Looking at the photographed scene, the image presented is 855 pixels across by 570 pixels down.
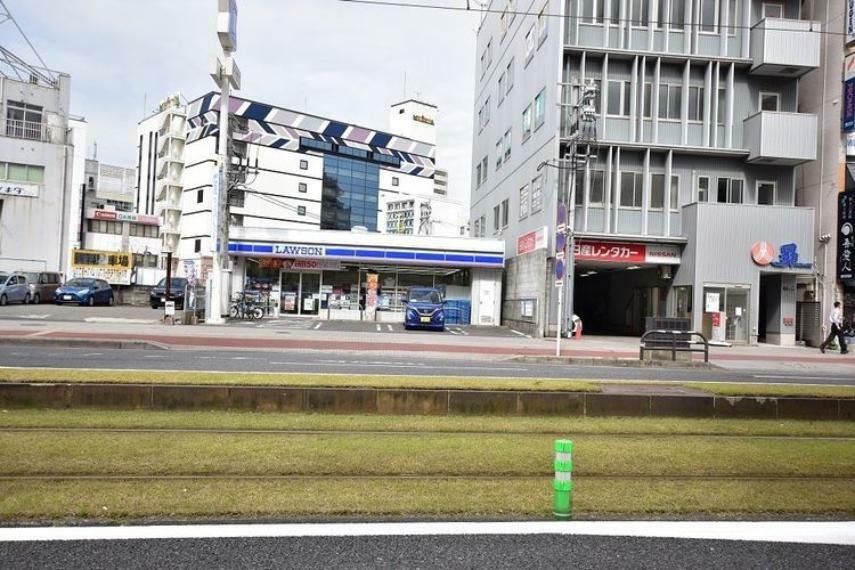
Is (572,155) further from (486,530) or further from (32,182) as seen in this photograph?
(32,182)

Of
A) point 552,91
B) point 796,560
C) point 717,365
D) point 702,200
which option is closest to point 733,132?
point 702,200

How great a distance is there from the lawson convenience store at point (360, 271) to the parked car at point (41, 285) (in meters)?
11.2

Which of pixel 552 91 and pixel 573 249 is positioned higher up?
pixel 552 91

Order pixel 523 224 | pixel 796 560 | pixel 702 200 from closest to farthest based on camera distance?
pixel 796 560
pixel 702 200
pixel 523 224

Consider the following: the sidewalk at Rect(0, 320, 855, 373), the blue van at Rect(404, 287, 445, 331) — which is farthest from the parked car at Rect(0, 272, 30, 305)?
the blue van at Rect(404, 287, 445, 331)

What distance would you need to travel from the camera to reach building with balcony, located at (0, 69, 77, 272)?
47.6 m

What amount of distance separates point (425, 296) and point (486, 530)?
26435mm

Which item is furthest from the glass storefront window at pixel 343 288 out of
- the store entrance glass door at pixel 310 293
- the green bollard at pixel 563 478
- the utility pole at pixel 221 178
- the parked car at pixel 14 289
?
the green bollard at pixel 563 478

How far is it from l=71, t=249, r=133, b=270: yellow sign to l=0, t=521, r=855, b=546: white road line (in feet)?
164

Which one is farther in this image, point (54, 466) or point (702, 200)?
point (702, 200)

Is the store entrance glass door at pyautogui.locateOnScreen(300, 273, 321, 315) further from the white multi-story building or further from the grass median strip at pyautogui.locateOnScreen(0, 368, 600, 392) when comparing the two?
the grass median strip at pyautogui.locateOnScreen(0, 368, 600, 392)

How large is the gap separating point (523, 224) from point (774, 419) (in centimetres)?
2450

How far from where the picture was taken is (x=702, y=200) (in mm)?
30406

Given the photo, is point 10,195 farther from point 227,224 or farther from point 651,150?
point 651,150
